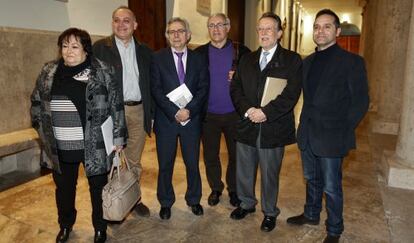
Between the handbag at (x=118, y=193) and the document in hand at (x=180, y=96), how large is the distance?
67 cm

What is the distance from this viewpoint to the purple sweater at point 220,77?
328cm

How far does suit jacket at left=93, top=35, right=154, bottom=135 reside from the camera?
3.06 metres

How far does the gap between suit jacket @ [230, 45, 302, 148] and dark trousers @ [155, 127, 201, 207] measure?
454 millimetres

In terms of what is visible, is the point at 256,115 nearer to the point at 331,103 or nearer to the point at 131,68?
the point at 331,103

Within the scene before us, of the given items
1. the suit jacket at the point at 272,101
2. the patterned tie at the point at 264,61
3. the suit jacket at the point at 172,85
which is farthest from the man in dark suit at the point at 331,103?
the suit jacket at the point at 172,85

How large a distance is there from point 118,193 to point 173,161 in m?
0.69

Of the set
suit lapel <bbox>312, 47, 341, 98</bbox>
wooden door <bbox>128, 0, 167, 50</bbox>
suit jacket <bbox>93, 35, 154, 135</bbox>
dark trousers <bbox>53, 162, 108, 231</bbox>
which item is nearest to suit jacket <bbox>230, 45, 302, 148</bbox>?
suit lapel <bbox>312, 47, 341, 98</bbox>

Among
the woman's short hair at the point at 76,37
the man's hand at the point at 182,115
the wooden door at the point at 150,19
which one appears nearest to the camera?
the woman's short hair at the point at 76,37

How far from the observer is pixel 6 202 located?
3.62 m

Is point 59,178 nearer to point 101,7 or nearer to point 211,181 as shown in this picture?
point 211,181

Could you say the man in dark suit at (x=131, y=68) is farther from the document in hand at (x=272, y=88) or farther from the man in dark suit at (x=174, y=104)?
the document in hand at (x=272, y=88)

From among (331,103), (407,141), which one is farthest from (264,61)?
(407,141)

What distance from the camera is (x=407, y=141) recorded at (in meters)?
4.15

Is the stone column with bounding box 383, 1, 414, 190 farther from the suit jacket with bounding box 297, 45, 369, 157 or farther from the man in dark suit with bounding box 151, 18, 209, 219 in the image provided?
the man in dark suit with bounding box 151, 18, 209, 219
